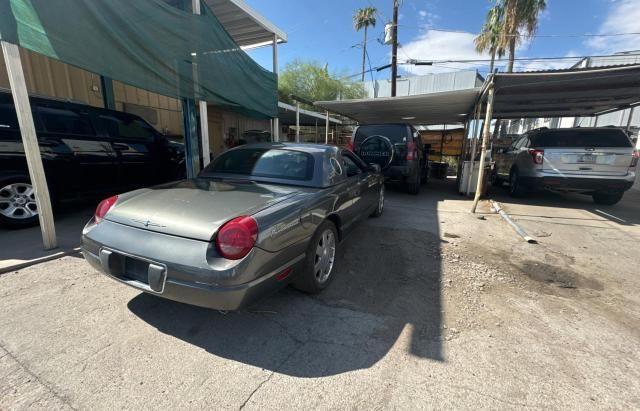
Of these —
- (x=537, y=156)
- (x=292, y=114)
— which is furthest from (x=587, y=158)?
(x=292, y=114)

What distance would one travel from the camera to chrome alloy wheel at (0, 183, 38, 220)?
387 centimetres

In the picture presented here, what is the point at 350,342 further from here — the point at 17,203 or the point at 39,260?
the point at 17,203

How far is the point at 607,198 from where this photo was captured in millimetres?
6949

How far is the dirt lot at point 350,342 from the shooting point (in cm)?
167

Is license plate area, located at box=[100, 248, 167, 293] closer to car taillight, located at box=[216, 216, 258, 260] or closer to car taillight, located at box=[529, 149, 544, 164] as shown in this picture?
car taillight, located at box=[216, 216, 258, 260]

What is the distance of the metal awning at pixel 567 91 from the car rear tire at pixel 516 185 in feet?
6.63

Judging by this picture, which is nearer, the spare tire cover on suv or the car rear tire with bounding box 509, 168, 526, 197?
the spare tire cover on suv

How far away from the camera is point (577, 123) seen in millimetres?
14242

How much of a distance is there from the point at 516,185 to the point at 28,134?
9.20m

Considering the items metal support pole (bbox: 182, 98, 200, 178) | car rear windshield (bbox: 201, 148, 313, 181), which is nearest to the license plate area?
car rear windshield (bbox: 201, 148, 313, 181)

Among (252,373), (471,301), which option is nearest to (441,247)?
(471,301)

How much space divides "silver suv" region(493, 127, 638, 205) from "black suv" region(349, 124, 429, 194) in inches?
100

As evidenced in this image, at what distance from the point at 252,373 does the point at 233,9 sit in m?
7.06

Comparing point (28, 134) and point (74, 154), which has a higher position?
point (28, 134)
